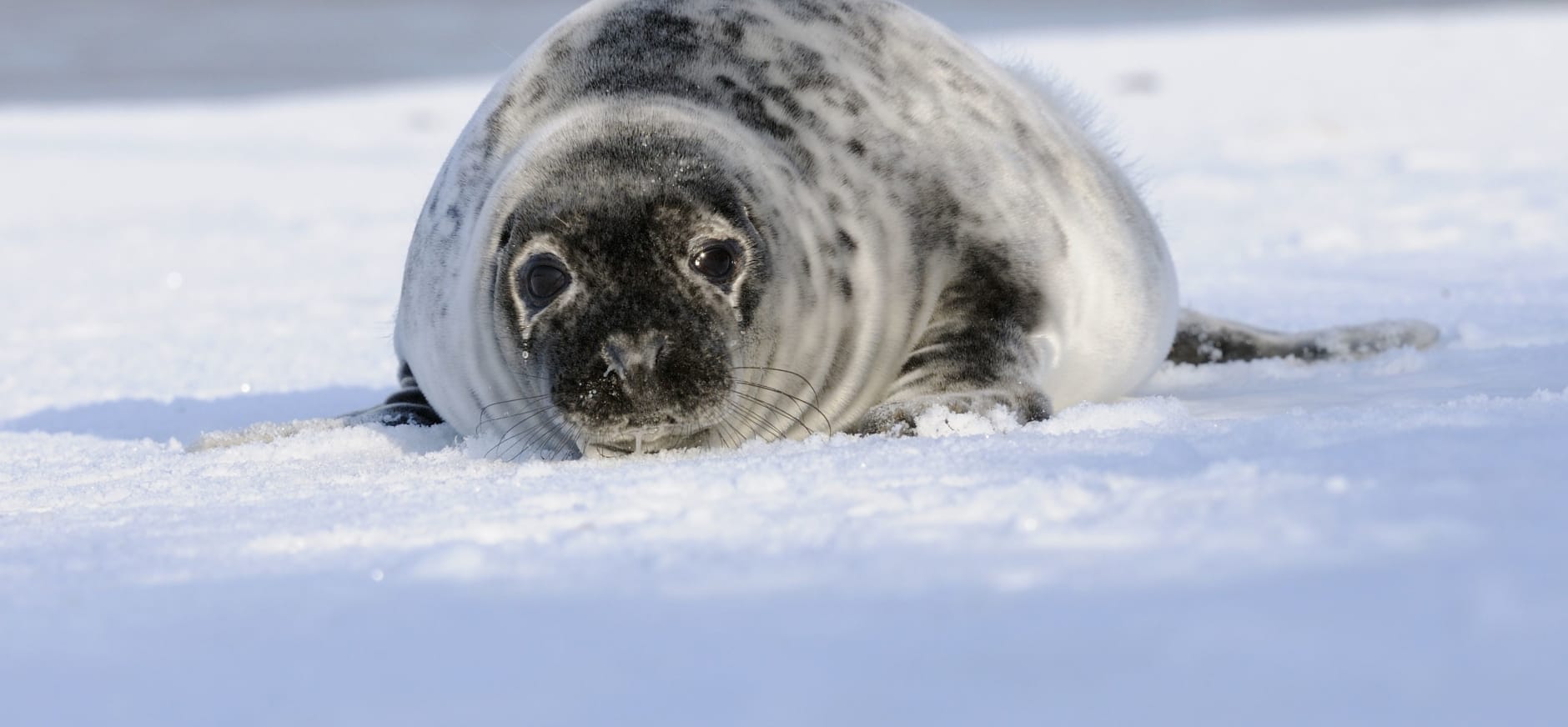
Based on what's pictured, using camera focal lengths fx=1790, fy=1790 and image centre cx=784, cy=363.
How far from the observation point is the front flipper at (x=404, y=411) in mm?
3469

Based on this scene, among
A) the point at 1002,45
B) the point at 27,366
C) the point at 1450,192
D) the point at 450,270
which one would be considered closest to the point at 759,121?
the point at 450,270

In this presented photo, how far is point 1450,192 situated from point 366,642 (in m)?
6.80

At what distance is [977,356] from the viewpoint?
2918 millimetres

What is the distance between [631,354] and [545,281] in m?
0.23

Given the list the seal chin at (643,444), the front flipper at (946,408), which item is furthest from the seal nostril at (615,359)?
the front flipper at (946,408)

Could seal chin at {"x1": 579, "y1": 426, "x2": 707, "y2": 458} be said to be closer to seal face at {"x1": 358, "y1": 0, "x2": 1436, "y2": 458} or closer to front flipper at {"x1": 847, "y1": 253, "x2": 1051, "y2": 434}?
seal face at {"x1": 358, "y1": 0, "x2": 1436, "y2": 458}

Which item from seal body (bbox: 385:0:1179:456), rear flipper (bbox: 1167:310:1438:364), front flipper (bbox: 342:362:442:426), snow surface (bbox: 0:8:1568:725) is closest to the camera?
snow surface (bbox: 0:8:1568:725)

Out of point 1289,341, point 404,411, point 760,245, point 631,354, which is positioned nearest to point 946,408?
point 760,245

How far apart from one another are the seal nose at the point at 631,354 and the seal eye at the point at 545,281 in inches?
6.6

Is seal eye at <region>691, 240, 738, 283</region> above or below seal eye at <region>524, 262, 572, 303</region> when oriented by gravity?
above

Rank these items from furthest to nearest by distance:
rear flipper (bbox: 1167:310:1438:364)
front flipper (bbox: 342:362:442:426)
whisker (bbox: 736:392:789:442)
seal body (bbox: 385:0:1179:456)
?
rear flipper (bbox: 1167:310:1438:364)
front flipper (bbox: 342:362:442:426)
whisker (bbox: 736:392:789:442)
seal body (bbox: 385:0:1179:456)

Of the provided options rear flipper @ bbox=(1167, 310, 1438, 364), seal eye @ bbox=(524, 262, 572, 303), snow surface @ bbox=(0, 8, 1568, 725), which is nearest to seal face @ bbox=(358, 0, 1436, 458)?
seal eye @ bbox=(524, 262, 572, 303)

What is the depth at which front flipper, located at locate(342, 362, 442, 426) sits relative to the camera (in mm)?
3469

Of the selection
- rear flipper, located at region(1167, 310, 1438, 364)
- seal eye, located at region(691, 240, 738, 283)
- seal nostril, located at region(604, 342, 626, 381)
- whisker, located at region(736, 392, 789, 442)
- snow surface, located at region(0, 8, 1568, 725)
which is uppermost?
seal eye, located at region(691, 240, 738, 283)
